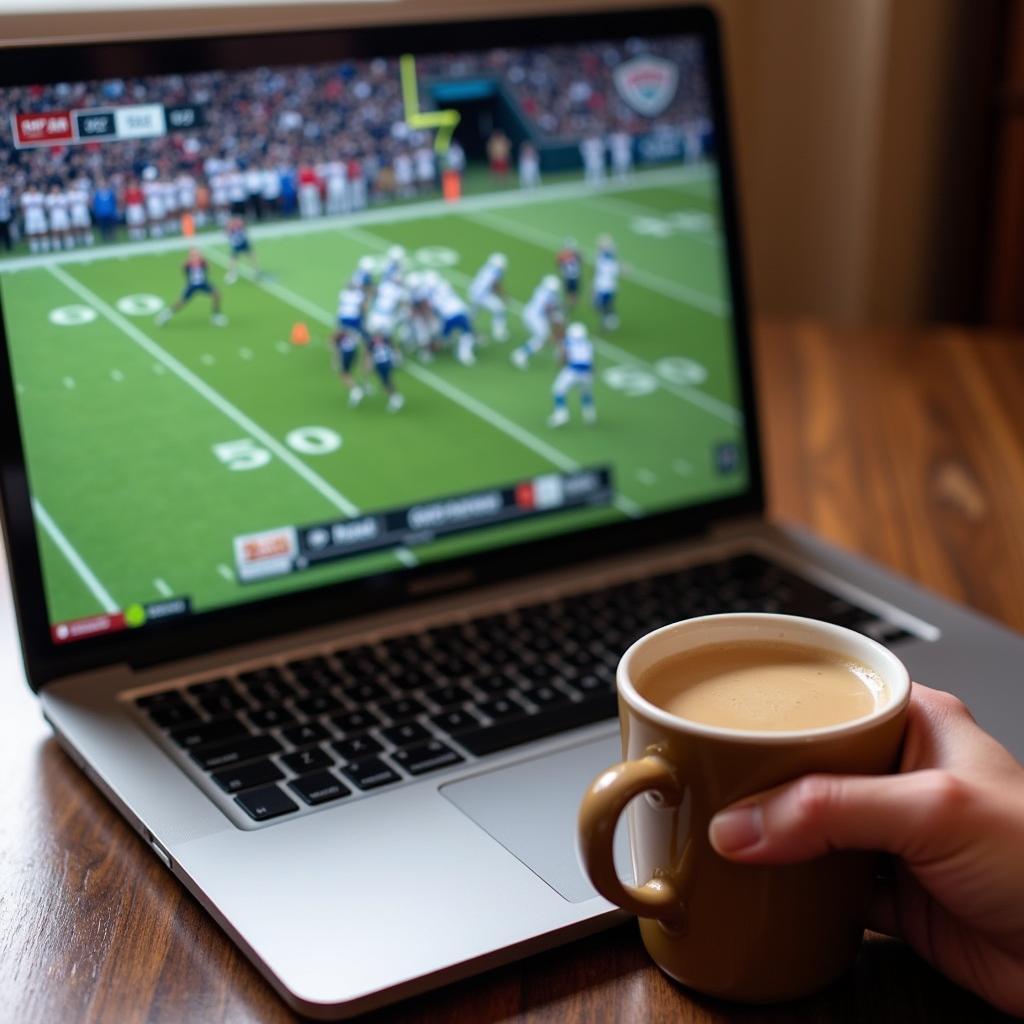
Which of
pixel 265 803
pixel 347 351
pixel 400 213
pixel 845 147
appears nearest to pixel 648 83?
pixel 400 213

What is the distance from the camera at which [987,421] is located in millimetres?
1516

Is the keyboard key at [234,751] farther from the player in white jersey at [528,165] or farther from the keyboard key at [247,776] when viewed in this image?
the player in white jersey at [528,165]

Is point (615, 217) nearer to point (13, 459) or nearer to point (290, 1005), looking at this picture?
point (13, 459)

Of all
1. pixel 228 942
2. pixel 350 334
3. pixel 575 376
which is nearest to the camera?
pixel 228 942

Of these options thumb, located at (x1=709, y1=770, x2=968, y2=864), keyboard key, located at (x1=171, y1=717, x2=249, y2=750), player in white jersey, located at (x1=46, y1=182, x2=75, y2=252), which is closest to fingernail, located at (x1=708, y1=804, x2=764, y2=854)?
thumb, located at (x1=709, y1=770, x2=968, y2=864)

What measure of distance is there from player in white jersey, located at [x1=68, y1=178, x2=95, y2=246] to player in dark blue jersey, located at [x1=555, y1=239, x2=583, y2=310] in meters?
0.39

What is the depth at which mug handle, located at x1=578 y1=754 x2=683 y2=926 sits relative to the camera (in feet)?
1.88

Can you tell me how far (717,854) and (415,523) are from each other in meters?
0.50

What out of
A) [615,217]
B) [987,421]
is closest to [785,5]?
[987,421]

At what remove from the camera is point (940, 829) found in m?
0.58

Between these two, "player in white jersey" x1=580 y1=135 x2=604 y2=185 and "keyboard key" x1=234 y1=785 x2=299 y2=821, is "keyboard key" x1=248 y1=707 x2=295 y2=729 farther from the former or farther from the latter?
"player in white jersey" x1=580 y1=135 x2=604 y2=185

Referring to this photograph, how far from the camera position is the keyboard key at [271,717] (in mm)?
862

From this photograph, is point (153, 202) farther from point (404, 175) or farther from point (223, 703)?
point (223, 703)

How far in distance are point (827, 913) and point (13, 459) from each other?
1.93 ft
